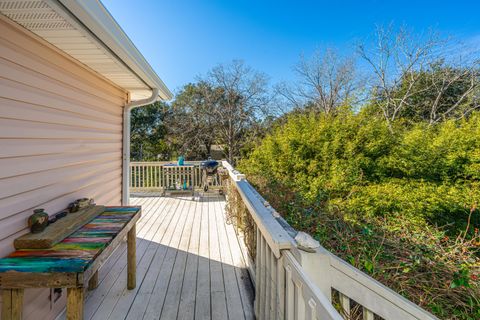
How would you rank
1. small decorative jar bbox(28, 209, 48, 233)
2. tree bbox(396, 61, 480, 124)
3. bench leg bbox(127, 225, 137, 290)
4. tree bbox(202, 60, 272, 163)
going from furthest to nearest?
1. tree bbox(202, 60, 272, 163)
2. tree bbox(396, 61, 480, 124)
3. bench leg bbox(127, 225, 137, 290)
4. small decorative jar bbox(28, 209, 48, 233)

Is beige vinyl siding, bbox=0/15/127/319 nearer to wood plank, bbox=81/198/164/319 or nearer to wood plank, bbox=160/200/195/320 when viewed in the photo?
wood plank, bbox=81/198/164/319

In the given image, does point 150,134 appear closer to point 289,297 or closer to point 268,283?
point 268,283

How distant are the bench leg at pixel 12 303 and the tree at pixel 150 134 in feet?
41.6

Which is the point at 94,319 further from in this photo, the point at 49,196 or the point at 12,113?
the point at 12,113

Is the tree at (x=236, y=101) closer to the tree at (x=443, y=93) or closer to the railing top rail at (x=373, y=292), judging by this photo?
the tree at (x=443, y=93)

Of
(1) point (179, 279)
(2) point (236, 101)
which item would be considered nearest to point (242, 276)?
(1) point (179, 279)

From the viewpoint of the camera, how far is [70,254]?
3.99ft

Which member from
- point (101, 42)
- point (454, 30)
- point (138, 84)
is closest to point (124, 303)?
point (101, 42)

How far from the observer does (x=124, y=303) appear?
1918mm

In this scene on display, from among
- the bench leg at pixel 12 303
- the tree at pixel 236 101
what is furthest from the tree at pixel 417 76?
the bench leg at pixel 12 303

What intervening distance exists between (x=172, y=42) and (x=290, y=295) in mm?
8622

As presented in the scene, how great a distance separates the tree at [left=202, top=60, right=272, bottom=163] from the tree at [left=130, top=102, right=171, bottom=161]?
3424 millimetres

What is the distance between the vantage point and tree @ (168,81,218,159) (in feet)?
40.2

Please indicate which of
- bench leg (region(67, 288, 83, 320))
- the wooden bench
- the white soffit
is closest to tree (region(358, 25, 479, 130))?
the white soffit
